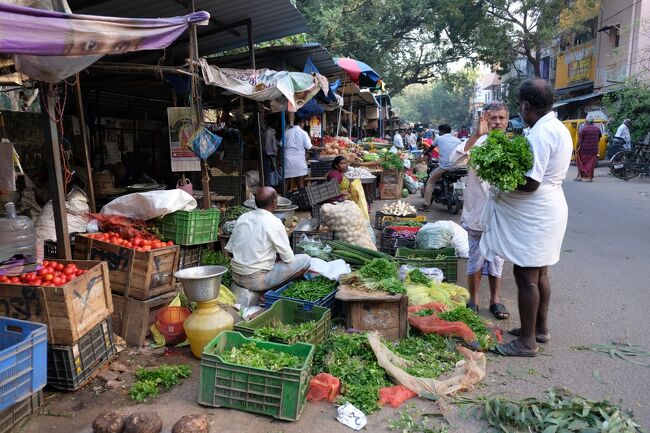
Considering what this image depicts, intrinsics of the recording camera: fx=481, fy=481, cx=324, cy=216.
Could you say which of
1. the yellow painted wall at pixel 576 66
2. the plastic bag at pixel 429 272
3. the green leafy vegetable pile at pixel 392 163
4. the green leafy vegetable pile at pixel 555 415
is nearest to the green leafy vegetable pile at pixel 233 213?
the plastic bag at pixel 429 272

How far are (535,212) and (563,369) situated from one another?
1.34 m

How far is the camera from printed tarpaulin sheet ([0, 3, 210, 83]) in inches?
111

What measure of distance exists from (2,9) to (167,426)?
2812 millimetres

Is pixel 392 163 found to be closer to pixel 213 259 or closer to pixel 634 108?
pixel 213 259

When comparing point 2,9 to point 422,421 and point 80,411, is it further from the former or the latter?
point 422,421

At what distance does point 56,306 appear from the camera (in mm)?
3609

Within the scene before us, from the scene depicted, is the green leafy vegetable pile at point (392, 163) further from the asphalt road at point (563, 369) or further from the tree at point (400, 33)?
the tree at point (400, 33)

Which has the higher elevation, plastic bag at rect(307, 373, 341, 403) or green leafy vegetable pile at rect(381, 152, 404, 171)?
green leafy vegetable pile at rect(381, 152, 404, 171)

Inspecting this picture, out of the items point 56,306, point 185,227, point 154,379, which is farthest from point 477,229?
point 56,306

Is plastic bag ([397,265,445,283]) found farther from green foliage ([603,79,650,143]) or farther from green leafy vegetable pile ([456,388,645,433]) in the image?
green foliage ([603,79,650,143])

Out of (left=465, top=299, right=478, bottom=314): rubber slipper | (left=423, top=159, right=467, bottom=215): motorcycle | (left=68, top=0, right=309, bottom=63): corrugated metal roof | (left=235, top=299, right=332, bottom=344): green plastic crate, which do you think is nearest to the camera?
(left=235, top=299, right=332, bottom=344): green plastic crate

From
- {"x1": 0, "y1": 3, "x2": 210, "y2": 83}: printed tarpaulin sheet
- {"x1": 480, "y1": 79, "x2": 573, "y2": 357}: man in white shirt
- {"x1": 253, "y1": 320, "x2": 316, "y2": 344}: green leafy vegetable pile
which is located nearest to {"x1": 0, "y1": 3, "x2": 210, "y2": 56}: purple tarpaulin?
{"x1": 0, "y1": 3, "x2": 210, "y2": 83}: printed tarpaulin sheet

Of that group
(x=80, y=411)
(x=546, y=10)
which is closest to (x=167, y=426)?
(x=80, y=411)

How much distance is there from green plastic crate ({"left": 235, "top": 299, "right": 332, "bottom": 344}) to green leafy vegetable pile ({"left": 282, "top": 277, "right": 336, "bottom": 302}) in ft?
0.55
